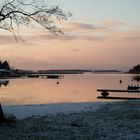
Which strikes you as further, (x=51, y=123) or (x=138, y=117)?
(x=138, y=117)

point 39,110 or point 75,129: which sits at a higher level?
point 75,129

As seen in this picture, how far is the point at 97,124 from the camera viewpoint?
1770 centimetres

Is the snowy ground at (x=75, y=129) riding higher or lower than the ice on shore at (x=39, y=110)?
higher

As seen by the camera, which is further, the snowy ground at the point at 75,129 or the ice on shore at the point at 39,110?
the ice on shore at the point at 39,110

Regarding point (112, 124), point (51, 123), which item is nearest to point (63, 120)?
point (51, 123)

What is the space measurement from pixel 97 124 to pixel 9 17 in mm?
6280

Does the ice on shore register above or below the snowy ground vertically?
below

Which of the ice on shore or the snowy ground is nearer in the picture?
the snowy ground

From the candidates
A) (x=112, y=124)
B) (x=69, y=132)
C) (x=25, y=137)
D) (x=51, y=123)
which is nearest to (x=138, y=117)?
(x=112, y=124)

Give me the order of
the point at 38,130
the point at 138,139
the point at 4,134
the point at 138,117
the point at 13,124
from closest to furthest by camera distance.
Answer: the point at 138,139, the point at 4,134, the point at 38,130, the point at 13,124, the point at 138,117

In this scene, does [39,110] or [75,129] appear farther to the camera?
[39,110]

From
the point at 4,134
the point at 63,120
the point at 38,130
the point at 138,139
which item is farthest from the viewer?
the point at 63,120

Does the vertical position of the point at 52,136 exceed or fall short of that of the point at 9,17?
it falls short

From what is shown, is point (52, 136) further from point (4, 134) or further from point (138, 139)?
point (138, 139)
